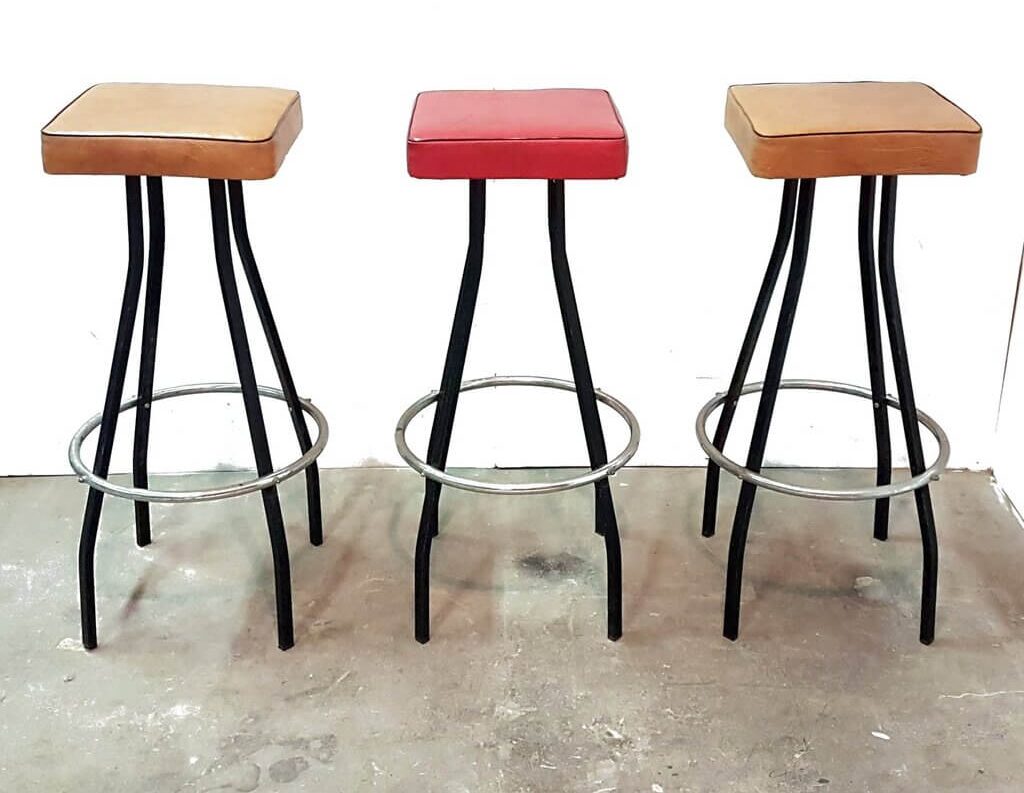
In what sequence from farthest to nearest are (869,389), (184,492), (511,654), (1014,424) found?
1. (1014,424)
2. (869,389)
3. (511,654)
4. (184,492)

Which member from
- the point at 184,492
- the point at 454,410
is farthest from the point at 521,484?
the point at 184,492

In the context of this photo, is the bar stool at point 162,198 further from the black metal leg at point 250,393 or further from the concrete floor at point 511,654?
the concrete floor at point 511,654

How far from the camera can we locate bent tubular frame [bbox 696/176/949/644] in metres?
2.24

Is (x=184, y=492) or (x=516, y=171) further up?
(x=516, y=171)

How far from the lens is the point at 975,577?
8.59ft

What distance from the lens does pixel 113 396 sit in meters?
2.29

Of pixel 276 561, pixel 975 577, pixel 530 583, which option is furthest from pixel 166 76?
pixel 975 577

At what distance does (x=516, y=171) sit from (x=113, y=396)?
0.94 metres

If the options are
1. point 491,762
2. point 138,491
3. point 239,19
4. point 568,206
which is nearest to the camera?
point 491,762

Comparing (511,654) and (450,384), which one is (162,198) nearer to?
(450,384)

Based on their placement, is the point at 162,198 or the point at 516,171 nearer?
the point at 516,171

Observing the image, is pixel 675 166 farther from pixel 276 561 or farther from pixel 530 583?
pixel 276 561

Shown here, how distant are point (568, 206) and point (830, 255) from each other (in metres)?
0.65

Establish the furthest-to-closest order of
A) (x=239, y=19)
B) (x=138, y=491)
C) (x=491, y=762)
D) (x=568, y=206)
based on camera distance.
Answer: (x=568, y=206) → (x=239, y=19) → (x=138, y=491) → (x=491, y=762)
